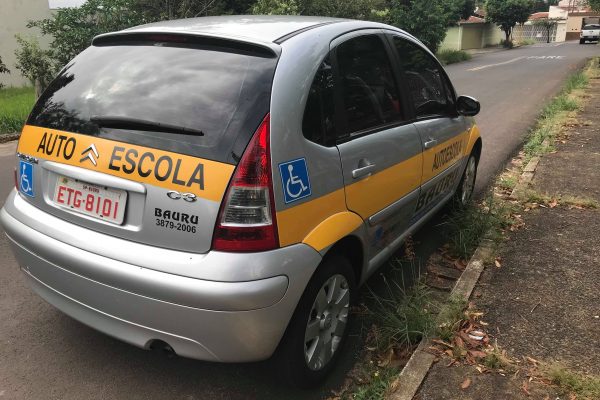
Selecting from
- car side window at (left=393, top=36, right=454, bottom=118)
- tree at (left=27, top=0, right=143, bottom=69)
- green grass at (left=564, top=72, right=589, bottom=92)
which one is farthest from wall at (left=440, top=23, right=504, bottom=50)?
car side window at (left=393, top=36, right=454, bottom=118)

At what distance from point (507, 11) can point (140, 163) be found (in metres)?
52.4

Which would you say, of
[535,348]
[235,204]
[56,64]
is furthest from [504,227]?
[56,64]

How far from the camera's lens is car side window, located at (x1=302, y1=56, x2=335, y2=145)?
232cm

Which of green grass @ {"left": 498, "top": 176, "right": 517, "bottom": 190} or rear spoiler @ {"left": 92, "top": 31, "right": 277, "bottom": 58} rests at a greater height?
rear spoiler @ {"left": 92, "top": 31, "right": 277, "bottom": 58}

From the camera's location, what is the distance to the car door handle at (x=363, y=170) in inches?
102

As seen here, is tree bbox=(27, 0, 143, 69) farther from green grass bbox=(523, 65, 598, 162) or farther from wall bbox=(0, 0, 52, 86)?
green grass bbox=(523, 65, 598, 162)

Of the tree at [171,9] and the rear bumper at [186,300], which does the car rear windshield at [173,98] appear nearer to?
the rear bumper at [186,300]

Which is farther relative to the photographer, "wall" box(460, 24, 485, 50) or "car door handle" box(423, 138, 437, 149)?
"wall" box(460, 24, 485, 50)

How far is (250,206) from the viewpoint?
6.73 ft

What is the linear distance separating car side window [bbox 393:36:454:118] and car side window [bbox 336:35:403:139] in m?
0.23

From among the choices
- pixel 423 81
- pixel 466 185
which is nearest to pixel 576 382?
pixel 423 81

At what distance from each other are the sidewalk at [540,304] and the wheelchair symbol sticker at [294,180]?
115cm

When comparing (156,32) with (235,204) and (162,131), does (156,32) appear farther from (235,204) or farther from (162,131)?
(235,204)

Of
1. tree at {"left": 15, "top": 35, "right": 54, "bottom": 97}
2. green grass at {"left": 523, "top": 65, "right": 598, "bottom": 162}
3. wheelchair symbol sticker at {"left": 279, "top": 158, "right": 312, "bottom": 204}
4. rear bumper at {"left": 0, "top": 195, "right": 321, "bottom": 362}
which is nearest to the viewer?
rear bumper at {"left": 0, "top": 195, "right": 321, "bottom": 362}
